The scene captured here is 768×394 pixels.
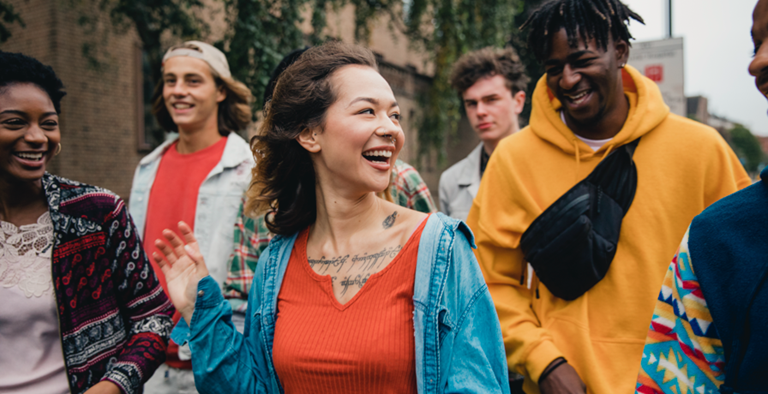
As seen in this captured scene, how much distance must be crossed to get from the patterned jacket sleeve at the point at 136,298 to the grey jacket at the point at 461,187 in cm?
220

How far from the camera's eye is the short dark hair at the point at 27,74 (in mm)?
1938

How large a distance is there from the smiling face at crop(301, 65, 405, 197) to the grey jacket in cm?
197

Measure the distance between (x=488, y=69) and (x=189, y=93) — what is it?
86.9 inches

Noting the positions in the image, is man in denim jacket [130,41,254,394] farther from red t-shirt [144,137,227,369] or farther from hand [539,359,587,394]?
hand [539,359,587,394]

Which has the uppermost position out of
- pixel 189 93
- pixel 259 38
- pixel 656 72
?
pixel 259 38

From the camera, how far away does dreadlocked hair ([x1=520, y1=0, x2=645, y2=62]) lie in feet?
6.83

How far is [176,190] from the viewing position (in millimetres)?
3205

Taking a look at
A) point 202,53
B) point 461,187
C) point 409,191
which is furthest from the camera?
point 461,187

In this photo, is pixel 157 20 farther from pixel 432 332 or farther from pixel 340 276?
pixel 432 332

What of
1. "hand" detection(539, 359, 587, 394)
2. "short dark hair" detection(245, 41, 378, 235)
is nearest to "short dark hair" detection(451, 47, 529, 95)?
"short dark hair" detection(245, 41, 378, 235)

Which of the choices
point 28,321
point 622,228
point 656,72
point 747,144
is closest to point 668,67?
point 656,72

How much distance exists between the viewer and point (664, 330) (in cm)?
138

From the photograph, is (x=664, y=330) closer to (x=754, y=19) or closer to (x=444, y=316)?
(x=444, y=316)

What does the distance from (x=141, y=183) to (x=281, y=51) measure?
3.10 metres
